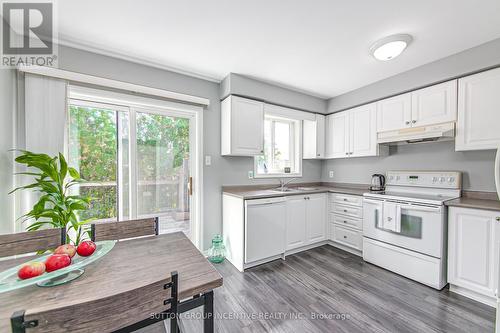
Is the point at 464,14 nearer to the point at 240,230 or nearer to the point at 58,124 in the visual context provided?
the point at 240,230

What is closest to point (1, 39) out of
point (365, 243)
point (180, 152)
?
point (180, 152)

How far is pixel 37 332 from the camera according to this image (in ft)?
1.75

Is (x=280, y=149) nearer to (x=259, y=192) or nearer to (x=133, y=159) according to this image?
(x=259, y=192)

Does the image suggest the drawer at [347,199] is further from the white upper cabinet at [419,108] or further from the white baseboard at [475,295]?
the white baseboard at [475,295]

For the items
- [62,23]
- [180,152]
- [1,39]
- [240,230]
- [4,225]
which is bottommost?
[240,230]

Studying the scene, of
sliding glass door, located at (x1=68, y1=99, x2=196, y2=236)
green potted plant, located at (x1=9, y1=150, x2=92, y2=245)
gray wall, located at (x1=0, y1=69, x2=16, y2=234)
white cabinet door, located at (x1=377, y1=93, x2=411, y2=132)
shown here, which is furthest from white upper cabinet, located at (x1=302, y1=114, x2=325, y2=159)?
gray wall, located at (x1=0, y1=69, x2=16, y2=234)

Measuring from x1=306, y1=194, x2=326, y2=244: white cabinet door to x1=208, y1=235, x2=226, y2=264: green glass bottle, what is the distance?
4.26ft

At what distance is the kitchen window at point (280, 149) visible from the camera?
3484 mm

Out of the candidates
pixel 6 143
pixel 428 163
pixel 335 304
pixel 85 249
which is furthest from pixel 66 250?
pixel 428 163

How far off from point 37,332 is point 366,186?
368 centimetres

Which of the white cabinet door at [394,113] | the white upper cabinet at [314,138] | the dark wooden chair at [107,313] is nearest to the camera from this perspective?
the dark wooden chair at [107,313]

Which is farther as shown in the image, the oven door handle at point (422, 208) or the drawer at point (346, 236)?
the drawer at point (346, 236)

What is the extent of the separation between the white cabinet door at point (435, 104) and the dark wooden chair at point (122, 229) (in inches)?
124

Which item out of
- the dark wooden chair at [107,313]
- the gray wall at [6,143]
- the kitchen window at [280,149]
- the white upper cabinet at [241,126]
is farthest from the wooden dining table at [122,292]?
the kitchen window at [280,149]
